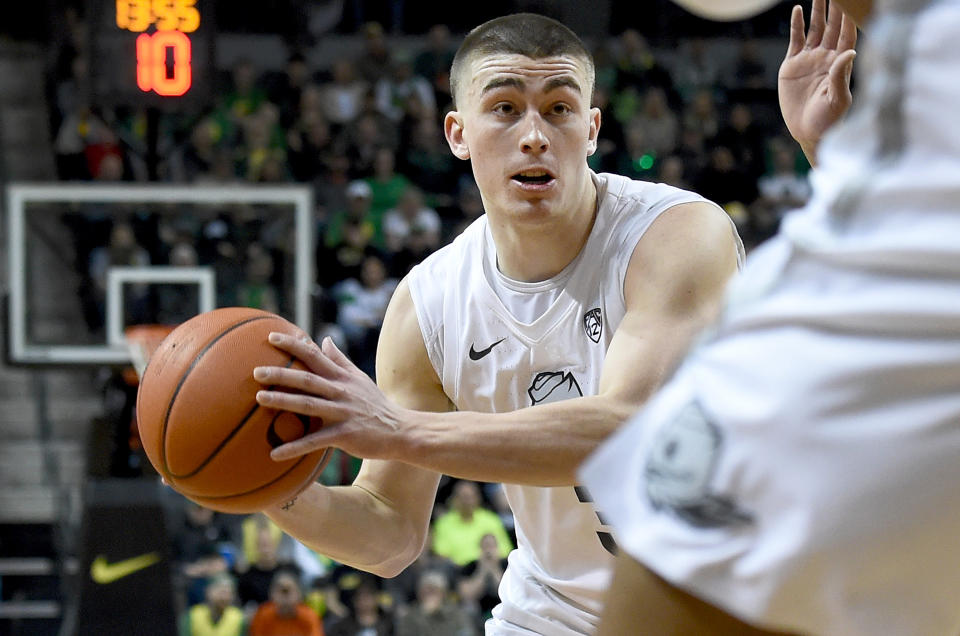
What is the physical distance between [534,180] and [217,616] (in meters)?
5.96

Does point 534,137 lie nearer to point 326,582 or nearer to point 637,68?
point 326,582

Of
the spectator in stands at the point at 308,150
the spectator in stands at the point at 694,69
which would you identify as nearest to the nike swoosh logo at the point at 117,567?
the spectator in stands at the point at 308,150

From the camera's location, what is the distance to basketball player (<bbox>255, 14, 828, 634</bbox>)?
307 centimetres

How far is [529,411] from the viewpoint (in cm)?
256

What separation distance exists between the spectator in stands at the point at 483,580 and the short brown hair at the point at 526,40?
19.1 feet

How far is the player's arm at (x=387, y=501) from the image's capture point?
307 cm

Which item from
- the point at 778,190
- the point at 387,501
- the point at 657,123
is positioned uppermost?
the point at 657,123

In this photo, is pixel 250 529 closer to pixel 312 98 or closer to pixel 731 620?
pixel 312 98

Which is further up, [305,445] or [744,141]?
[305,445]

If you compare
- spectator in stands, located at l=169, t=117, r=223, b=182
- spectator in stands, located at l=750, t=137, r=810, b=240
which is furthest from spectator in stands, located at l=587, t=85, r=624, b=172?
spectator in stands, located at l=169, t=117, r=223, b=182

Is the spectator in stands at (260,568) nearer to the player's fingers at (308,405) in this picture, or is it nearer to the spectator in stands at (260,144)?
Result: the spectator in stands at (260,144)

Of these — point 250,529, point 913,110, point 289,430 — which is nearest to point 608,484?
point 913,110

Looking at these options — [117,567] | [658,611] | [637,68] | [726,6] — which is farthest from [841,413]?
[637,68]

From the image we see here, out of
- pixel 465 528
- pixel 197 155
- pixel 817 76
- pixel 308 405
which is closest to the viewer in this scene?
pixel 308 405
